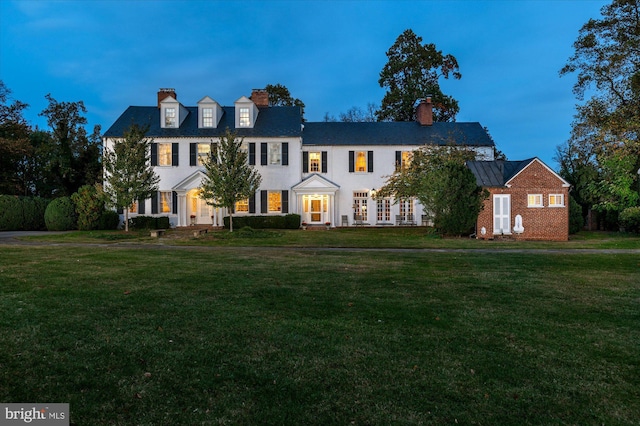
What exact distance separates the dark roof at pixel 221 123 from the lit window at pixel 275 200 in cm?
404

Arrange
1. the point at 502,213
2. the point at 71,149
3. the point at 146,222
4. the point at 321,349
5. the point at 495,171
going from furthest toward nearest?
the point at 71,149 < the point at 146,222 < the point at 495,171 < the point at 502,213 < the point at 321,349

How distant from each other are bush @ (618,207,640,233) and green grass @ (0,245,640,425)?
1836cm

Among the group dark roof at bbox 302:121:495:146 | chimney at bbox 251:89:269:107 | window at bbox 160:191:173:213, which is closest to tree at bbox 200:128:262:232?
window at bbox 160:191:173:213

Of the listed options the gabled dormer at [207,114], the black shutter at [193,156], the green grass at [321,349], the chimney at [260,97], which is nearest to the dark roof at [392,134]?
the chimney at [260,97]

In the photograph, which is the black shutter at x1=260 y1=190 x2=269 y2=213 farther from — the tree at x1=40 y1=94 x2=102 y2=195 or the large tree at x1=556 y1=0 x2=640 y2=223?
the large tree at x1=556 y1=0 x2=640 y2=223

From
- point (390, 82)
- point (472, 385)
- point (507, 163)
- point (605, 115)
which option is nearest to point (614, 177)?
point (605, 115)

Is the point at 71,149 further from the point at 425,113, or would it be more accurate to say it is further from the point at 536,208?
the point at 536,208

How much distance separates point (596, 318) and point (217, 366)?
4919 millimetres

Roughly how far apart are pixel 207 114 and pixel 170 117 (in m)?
2.57

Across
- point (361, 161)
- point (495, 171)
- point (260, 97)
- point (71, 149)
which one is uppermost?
point (260, 97)

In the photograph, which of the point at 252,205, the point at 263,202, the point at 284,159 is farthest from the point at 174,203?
the point at 284,159

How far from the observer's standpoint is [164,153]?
26.1 metres

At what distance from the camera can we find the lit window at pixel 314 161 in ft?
89.6

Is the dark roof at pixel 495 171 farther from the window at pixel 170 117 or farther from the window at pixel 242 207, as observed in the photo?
the window at pixel 170 117
